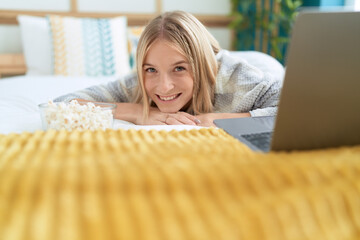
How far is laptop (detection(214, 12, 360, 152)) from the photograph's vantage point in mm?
484

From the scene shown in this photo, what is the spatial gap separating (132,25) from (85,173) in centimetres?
270

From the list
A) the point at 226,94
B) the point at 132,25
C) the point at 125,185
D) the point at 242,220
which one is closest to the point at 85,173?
the point at 125,185

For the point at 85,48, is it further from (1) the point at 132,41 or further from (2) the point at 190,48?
(2) the point at 190,48

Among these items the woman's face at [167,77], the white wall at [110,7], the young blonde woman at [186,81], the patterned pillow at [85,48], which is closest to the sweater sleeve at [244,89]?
the young blonde woman at [186,81]

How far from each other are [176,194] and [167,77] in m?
0.85

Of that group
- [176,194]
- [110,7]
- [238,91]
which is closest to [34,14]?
[110,7]

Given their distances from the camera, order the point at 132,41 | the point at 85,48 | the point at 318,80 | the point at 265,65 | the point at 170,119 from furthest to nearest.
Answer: the point at 132,41 → the point at 85,48 → the point at 265,65 → the point at 170,119 → the point at 318,80

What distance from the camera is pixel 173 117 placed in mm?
1080

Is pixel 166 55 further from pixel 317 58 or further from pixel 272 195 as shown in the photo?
pixel 272 195

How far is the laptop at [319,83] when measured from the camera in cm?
48

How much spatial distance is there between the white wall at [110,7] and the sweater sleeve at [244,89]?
174 centimetres

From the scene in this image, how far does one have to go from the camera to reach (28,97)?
141 cm

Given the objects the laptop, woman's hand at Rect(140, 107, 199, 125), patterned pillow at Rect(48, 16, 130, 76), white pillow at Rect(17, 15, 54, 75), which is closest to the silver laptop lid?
the laptop

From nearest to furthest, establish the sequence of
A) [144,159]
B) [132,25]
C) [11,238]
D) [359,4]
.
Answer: [11,238]
[144,159]
[359,4]
[132,25]
